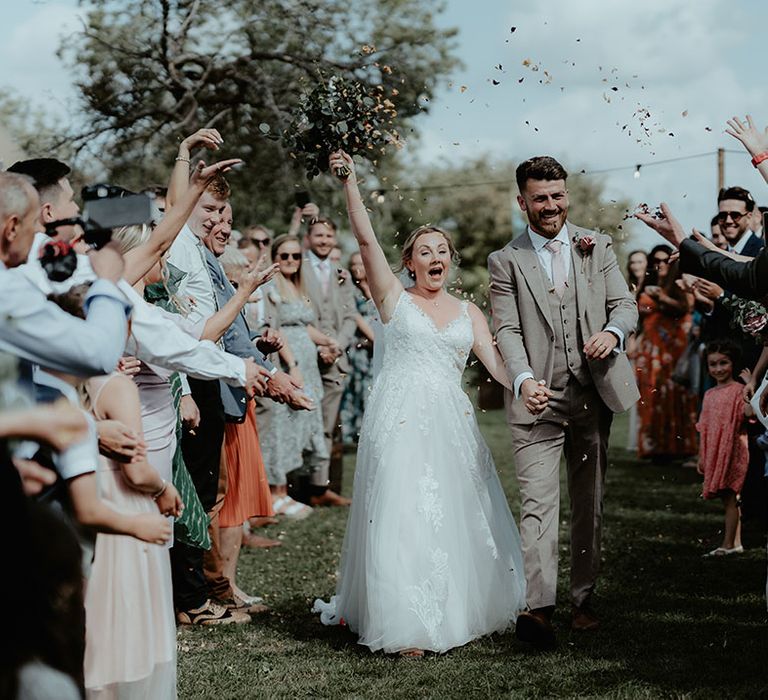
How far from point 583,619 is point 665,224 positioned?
231cm

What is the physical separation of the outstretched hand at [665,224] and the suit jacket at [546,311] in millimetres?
833

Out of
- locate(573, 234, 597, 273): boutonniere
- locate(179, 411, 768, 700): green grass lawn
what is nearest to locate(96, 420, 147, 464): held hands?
locate(179, 411, 768, 700): green grass lawn

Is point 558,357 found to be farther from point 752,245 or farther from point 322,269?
point 322,269

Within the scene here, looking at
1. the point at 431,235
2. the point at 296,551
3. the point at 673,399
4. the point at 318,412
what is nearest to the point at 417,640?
the point at 431,235

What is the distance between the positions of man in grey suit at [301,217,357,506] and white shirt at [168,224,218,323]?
17.4ft

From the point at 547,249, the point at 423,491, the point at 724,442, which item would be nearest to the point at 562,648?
the point at 423,491

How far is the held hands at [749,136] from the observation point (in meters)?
5.20

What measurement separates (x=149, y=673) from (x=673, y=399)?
39.4ft

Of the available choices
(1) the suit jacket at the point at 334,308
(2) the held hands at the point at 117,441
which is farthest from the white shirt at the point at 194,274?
(1) the suit jacket at the point at 334,308

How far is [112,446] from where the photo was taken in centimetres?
376

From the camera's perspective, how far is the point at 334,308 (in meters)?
12.7

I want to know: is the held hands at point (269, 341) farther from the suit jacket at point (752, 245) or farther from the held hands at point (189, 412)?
the suit jacket at point (752, 245)

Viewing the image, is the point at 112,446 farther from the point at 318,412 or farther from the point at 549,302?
the point at 318,412

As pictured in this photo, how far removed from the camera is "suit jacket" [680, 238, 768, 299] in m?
4.99
